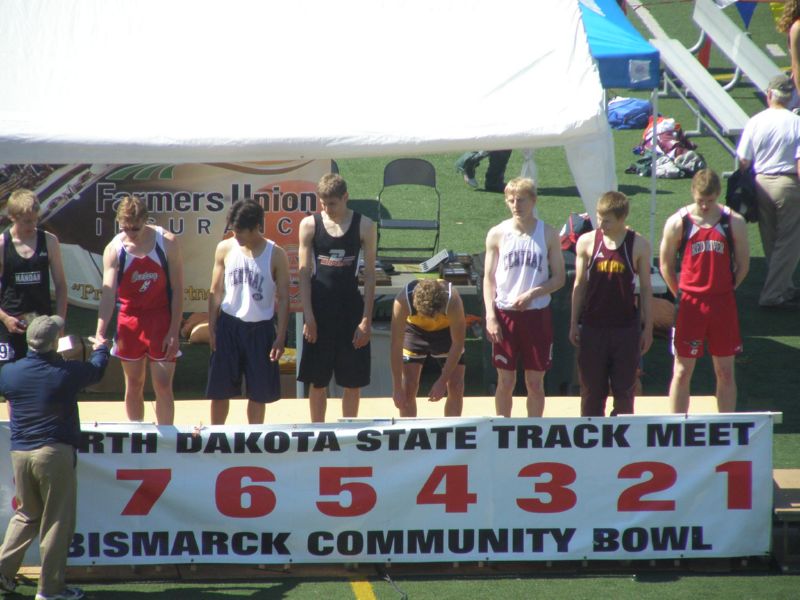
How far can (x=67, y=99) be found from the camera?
7641mm

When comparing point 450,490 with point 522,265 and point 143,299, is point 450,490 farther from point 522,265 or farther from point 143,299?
point 143,299

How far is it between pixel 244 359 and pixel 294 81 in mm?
2121

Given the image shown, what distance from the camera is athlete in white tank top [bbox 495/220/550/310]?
6.86m

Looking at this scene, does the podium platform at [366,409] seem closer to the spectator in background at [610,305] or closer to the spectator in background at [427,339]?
the spectator in background at [427,339]

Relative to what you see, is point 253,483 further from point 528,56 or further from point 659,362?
point 659,362

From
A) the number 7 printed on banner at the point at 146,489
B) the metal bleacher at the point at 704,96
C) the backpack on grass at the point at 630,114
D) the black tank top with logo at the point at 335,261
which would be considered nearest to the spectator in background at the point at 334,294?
the black tank top with logo at the point at 335,261

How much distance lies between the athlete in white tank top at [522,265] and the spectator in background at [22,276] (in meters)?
2.65

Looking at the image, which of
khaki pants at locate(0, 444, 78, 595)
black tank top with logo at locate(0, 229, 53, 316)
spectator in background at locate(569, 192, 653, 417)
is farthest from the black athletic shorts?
khaki pants at locate(0, 444, 78, 595)

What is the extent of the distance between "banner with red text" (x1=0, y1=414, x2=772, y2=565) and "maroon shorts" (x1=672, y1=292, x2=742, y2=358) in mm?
948

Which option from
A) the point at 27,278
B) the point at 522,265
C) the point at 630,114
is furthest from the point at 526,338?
the point at 630,114

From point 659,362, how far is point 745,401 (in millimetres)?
1159

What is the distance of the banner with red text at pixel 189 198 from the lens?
7.95 m

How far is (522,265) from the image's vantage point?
22.5 ft

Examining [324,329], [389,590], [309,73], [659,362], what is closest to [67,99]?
[309,73]
